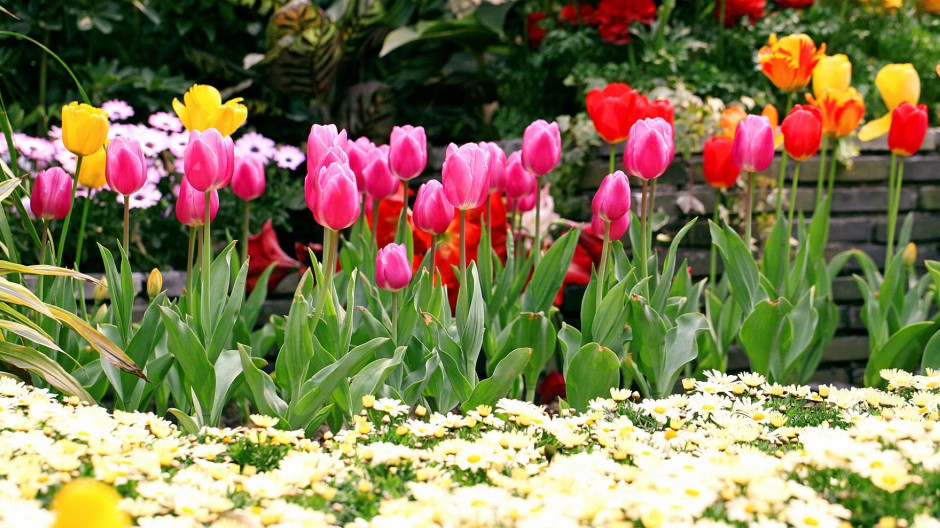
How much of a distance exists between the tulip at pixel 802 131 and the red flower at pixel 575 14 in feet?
4.76

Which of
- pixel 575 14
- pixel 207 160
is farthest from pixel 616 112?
pixel 575 14

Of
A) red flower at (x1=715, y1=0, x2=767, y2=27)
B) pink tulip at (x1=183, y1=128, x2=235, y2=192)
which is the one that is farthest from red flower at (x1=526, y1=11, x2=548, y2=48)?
pink tulip at (x1=183, y1=128, x2=235, y2=192)

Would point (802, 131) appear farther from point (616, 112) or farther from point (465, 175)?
point (465, 175)

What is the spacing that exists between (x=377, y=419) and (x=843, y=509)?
82 centimetres

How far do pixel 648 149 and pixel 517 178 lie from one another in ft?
1.38

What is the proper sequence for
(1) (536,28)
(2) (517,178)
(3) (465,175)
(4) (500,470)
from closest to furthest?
(4) (500,470) < (3) (465,175) < (2) (517,178) < (1) (536,28)

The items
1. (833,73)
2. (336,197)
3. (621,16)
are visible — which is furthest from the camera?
(621,16)

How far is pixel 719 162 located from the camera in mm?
2229

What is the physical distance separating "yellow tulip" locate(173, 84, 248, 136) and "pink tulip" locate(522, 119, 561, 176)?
571mm

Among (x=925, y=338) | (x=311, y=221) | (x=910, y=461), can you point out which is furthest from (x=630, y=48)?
(x=910, y=461)

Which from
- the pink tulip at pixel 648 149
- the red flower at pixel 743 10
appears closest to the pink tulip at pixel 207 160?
the pink tulip at pixel 648 149

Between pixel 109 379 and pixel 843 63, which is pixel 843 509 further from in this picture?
pixel 843 63

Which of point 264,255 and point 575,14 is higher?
point 575,14

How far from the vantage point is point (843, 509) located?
100 cm
